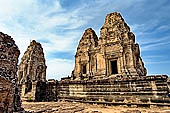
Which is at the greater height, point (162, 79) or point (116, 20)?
point (116, 20)

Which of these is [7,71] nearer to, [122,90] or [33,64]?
[122,90]

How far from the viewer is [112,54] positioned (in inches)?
727

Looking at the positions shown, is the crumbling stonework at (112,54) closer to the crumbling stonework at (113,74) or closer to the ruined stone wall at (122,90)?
the crumbling stonework at (113,74)

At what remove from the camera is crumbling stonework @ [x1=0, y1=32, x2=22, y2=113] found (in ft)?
13.3

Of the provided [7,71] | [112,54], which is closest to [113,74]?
[112,54]

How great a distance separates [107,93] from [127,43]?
9904mm

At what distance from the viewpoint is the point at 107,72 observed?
18.0 metres

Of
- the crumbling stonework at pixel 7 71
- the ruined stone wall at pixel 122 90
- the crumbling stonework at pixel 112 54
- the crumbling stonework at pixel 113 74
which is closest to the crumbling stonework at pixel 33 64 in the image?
the crumbling stonework at pixel 112 54

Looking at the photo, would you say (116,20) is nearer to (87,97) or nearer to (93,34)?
(93,34)

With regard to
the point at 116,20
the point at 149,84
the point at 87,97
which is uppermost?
the point at 116,20

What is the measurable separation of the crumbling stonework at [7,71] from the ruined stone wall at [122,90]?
7.05 metres

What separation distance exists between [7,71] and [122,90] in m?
7.80

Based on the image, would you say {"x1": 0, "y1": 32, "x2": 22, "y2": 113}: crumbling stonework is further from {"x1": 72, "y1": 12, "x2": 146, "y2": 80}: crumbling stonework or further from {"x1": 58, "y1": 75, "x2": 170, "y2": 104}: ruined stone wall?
{"x1": 72, "y1": 12, "x2": 146, "y2": 80}: crumbling stonework

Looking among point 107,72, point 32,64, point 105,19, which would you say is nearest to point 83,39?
point 105,19
